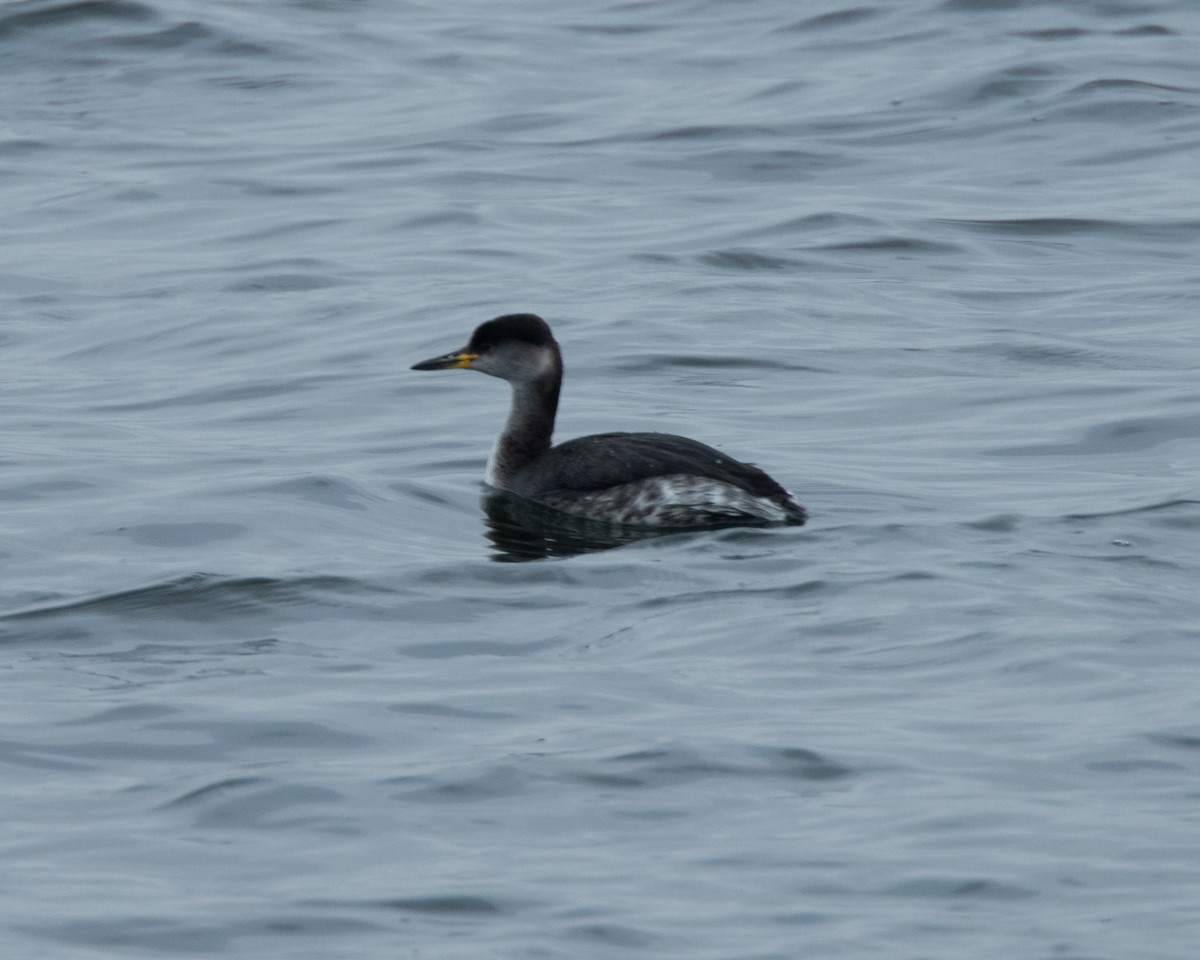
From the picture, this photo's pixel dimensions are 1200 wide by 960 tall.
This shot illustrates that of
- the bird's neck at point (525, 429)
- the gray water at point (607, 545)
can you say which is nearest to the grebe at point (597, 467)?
the bird's neck at point (525, 429)

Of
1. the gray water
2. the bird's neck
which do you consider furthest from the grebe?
the gray water

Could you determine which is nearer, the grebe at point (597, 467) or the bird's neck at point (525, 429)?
the grebe at point (597, 467)

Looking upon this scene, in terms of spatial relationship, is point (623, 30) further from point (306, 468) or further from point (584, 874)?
point (584, 874)

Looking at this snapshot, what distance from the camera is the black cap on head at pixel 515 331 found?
40.6 ft

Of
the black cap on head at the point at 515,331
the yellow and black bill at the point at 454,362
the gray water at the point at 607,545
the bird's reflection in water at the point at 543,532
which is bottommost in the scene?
the bird's reflection in water at the point at 543,532

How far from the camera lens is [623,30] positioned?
1097 inches

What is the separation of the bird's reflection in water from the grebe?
40 mm

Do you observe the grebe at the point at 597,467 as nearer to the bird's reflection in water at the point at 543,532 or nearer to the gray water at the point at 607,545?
the bird's reflection in water at the point at 543,532

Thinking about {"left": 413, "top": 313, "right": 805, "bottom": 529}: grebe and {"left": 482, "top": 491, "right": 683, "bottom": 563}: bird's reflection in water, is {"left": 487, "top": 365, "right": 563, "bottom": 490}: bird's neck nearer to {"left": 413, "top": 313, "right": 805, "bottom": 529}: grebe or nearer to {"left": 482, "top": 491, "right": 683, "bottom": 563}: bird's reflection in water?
{"left": 413, "top": 313, "right": 805, "bottom": 529}: grebe

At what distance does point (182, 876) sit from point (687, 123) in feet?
54.5

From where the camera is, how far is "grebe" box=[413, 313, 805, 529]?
10.8 meters

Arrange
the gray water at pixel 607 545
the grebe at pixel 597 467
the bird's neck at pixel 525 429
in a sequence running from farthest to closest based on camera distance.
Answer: the bird's neck at pixel 525 429 → the grebe at pixel 597 467 → the gray water at pixel 607 545

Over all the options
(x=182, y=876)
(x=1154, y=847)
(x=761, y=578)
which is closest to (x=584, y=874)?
(x=182, y=876)

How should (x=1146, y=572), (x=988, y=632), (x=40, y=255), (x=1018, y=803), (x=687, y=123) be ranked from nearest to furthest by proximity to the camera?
(x=1018, y=803)
(x=988, y=632)
(x=1146, y=572)
(x=40, y=255)
(x=687, y=123)
